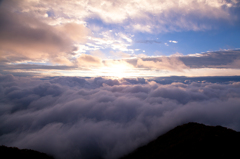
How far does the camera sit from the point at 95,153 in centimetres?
5953

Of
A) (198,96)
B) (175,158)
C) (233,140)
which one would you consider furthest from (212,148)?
(198,96)

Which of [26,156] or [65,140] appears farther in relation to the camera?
[65,140]

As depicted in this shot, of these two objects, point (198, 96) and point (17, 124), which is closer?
point (17, 124)

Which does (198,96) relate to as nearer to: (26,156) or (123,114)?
(123,114)

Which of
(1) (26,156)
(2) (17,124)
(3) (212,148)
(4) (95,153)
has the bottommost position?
(2) (17,124)

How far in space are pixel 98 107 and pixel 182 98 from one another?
14708cm

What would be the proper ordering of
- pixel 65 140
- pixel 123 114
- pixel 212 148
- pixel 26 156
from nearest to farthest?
1. pixel 212 148
2. pixel 26 156
3. pixel 65 140
4. pixel 123 114

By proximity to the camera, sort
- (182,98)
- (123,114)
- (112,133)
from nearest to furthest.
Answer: (112,133) → (123,114) → (182,98)

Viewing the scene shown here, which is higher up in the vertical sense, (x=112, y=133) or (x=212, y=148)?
(x=212, y=148)

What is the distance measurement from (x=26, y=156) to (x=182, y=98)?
19857 centimetres

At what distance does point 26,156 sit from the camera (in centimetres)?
2816

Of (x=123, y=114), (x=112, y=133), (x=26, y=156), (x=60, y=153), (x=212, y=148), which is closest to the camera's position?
(x=212, y=148)

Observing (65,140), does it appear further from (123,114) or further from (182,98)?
(182,98)

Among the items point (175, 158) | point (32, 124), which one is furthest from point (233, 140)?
point (32, 124)
